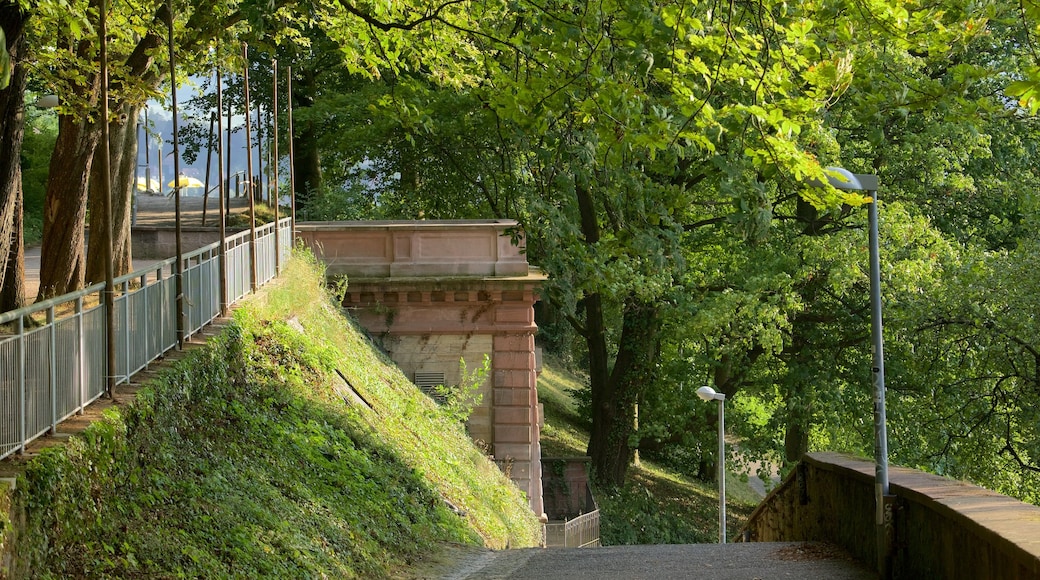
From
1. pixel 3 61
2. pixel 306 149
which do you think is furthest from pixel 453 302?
pixel 3 61

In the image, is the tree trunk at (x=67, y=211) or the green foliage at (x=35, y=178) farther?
the green foliage at (x=35, y=178)

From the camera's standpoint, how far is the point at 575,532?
1017 inches

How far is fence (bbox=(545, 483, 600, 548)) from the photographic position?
24.9 m

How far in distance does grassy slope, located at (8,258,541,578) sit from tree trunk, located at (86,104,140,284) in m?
2.11

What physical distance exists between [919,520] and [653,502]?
2389 centimetres


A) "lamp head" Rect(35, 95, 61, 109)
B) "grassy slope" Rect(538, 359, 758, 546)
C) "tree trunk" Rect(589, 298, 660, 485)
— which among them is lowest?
"grassy slope" Rect(538, 359, 758, 546)

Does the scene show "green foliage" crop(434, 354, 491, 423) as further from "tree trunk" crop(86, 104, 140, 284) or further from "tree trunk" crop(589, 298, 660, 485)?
"tree trunk" crop(86, 104, 140, 284)

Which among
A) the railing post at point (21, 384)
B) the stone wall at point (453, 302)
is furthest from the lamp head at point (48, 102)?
the railing post at point (21, 384)

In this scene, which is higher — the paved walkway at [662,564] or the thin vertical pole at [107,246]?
the thin vertical pole at [107,246]

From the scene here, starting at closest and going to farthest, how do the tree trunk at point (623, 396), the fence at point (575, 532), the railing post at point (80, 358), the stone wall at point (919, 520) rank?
the stone wall at point (919, 520)
the railing post at point (80, 358)
the fence at point (575, 532)
the tree trunk at point (623, 396)

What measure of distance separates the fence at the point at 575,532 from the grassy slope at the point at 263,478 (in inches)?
196

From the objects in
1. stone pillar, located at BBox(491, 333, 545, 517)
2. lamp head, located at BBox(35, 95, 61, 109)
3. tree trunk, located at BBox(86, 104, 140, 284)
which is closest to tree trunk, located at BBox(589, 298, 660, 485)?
stone pillar, located at BBox(491, 333, 545, 517)

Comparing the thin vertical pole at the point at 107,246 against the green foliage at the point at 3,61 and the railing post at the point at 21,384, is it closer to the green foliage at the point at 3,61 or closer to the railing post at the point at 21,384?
the railing post at the point at 21,384

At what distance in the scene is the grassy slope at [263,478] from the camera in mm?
8047
